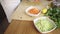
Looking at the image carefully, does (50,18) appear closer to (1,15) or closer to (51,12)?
(51,12)

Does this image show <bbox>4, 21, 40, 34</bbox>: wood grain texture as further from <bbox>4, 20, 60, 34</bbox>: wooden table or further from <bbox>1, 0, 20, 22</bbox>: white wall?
<bbox>1, 0, 20, 22</bbox>: white wall

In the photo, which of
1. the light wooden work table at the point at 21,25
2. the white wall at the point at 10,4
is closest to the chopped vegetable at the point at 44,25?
the light wooden work table at the point at 21,25

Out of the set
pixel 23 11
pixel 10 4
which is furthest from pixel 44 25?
pixel 10 4

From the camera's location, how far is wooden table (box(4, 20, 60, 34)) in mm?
804

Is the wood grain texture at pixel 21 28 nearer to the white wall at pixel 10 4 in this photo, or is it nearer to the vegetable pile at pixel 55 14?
the vegetable pile at pixel 55 14

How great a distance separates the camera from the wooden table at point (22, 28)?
80cm

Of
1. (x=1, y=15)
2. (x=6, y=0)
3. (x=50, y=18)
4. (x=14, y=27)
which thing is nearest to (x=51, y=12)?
(x=50, y=18)

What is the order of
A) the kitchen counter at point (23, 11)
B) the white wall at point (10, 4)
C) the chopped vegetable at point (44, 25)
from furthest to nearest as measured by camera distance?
the white wall at point (10, 4) < the kitchen counter at point (23, 11) < the chopped vegetable at point (44, 25)

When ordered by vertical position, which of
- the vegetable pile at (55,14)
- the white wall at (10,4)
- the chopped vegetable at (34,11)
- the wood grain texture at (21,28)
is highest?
the vegetable pile at (55,14)

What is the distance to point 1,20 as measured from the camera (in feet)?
5.95

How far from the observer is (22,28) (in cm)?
84

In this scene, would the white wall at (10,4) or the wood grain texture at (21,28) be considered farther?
the white wall at (10,4)

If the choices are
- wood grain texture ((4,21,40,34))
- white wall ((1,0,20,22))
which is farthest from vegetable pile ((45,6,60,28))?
white wall ((1,0,20,22))

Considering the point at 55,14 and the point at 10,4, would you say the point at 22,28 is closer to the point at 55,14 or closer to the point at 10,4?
the point at 55,14
